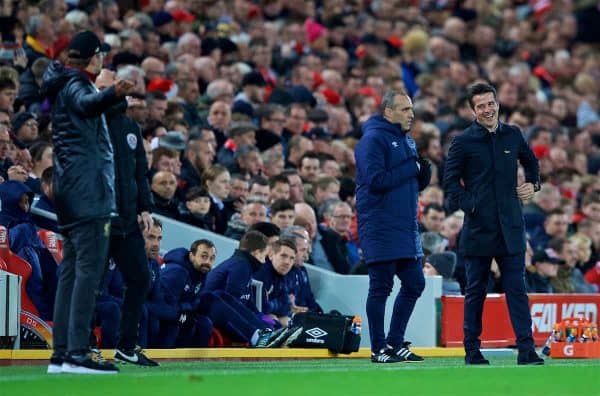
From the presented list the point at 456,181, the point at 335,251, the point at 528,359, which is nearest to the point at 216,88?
the point at 335,251

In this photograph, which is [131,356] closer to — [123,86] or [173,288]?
[123,86]

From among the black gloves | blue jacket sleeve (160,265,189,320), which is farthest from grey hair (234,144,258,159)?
the black gloves

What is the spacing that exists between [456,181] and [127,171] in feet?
8.03

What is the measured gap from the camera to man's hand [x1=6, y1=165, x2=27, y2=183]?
1147 centimetres

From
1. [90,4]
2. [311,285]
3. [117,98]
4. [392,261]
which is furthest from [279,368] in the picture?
[90,4]

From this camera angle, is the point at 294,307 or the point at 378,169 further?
the point at 294,307

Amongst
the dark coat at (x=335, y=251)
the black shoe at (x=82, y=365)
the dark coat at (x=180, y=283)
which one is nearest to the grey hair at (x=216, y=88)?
the dark coat at (x=335, y=251)

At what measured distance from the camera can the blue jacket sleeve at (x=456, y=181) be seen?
10.1 meters

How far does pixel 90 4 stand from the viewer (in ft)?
58.0

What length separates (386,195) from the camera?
1036cm

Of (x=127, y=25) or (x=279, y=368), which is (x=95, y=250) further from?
(x=127, y=25)

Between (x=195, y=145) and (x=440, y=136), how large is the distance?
17.9 ft

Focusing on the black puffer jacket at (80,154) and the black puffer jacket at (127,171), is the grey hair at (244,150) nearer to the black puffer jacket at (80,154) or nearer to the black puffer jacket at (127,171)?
the black puffer jacket at (127,171)

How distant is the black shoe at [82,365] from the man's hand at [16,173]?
11.1 ft
